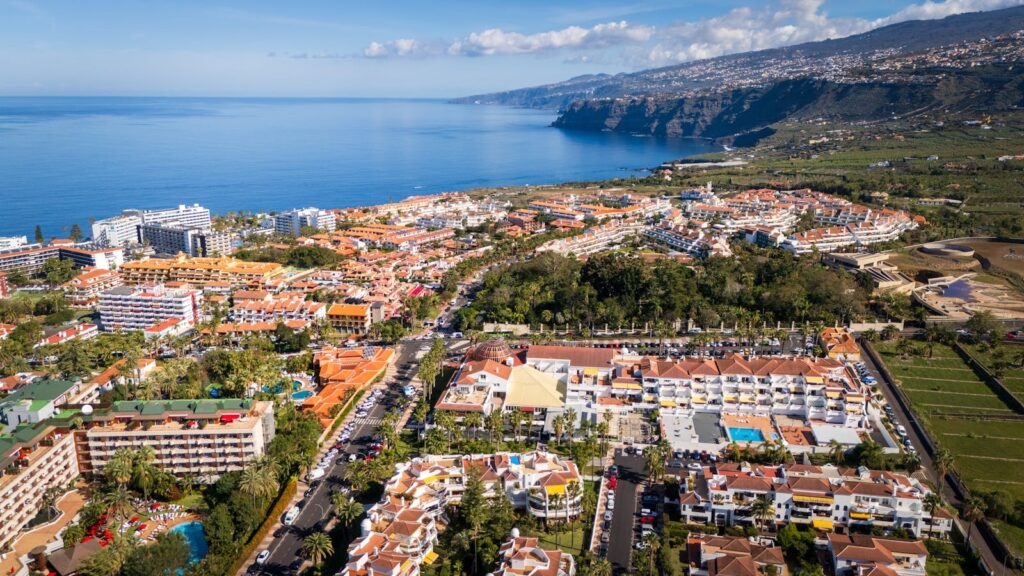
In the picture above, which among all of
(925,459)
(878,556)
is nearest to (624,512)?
(878,556)

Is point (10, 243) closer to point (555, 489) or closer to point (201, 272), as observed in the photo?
point (201, 272)

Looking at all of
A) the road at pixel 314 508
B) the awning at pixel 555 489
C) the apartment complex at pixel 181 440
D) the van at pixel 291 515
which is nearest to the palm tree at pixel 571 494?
the awning at pixel 555 489

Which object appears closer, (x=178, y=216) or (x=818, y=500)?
(x=818, y=500)

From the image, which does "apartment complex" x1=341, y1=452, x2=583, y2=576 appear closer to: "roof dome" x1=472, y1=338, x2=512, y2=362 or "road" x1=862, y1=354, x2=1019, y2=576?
"roof dome" x1=472, y1=338, x2=512, y2=362

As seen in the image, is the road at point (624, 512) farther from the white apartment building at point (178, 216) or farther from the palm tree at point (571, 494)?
the white apartment building at point (178, 216)

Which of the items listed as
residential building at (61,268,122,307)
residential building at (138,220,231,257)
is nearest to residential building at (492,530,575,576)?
residential building at (61,268,122,307)

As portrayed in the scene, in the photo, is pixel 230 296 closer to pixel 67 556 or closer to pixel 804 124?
pixel 67 556
